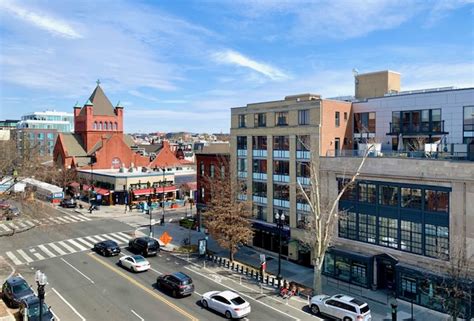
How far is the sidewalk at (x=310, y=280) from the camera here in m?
25.4

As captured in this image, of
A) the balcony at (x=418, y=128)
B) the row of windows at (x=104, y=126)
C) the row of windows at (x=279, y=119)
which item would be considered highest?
the row of windows at (x=104, y=126)

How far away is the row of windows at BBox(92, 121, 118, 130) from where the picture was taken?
8575 centimetres

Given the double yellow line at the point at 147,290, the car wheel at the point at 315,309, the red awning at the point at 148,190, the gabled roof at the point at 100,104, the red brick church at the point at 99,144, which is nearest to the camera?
the double yellow line at the point at 147,290

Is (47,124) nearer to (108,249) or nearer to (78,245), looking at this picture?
(78,245)

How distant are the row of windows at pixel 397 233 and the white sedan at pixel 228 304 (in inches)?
465

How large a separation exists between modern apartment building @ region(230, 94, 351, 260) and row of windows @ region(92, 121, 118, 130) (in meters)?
53.3

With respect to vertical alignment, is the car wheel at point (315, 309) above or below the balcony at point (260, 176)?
below

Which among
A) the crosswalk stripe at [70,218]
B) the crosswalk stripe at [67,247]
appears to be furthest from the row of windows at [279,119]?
the crosswalk stripe at [70,218]

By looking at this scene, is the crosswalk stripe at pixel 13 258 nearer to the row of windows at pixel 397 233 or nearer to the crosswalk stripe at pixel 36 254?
the crosswalk stripe at pixel 36 254

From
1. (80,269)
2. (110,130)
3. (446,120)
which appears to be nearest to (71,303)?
(80,269)

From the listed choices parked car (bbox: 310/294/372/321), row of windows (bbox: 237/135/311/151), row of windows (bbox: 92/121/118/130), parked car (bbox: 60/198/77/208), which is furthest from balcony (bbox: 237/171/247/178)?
row of windows (bbox: 92/121/118/130)

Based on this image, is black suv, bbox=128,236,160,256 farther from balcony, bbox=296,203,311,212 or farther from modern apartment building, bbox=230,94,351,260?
balcony, bbox=296,203,311,212

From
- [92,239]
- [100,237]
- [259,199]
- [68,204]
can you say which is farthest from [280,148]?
[68,204]

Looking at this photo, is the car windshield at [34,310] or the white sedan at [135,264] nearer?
the car windshield at [34,310]
